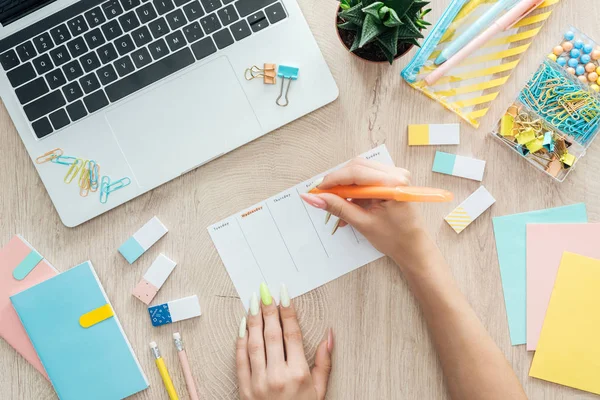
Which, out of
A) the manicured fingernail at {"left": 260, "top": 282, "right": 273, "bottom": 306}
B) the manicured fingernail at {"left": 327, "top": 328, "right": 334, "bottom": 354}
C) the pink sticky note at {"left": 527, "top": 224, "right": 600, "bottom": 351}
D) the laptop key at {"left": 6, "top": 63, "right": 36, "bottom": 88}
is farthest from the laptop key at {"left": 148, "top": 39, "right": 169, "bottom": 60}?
the pink sticky note at {"left": 527, "top": 224, "right": 600, "bottom": 351}

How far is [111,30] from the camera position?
33.4 inches

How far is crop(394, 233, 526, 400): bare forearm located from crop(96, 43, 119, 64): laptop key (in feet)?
1.96

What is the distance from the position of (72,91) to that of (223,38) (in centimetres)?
27

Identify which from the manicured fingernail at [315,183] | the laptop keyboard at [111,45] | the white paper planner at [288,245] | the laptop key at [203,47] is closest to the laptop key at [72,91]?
the laptop keyboard at [111,45]

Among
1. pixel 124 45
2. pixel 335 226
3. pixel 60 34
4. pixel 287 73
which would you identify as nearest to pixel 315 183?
pixel 335 226

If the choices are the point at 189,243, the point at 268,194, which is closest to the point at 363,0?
the point at 268,194

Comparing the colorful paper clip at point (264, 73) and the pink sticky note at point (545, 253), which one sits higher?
the colorful paper clip at point (264, 73)

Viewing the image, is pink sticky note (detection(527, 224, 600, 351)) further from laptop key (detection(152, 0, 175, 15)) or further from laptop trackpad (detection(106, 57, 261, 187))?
laptop key (detection(152, 0, 175, 15))

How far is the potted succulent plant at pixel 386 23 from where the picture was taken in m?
0.70

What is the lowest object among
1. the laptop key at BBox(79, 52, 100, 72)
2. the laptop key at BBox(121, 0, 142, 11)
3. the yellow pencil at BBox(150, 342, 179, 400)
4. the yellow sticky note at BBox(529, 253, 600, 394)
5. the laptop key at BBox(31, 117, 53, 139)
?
the yellow sticky note at BBox(529, 253, 600, 394)

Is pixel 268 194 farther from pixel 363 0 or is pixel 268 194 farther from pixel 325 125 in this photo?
pixel 363 0

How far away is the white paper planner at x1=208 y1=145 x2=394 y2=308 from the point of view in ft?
2.93

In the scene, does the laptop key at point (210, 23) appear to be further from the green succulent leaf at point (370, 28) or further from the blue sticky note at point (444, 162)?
the blue sticky note at point (444, 162)

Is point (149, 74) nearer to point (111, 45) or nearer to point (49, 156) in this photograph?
point (111, 45)
